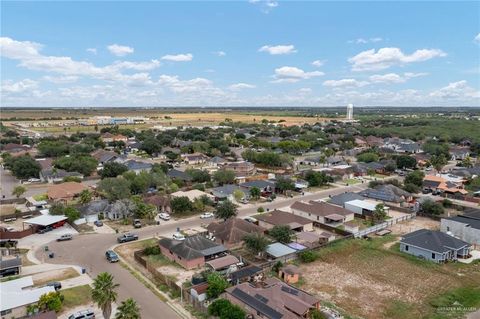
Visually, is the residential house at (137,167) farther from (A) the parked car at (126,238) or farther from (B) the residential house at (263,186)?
(A) the parked car at (126,238)

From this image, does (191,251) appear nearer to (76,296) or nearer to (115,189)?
(76,296)

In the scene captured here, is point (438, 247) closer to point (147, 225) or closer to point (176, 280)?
point (176, 280)

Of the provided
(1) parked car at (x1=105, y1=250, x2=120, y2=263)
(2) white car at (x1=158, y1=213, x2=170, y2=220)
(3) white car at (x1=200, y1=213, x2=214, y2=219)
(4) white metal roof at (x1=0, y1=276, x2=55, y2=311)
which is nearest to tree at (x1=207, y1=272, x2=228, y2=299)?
(1) parked car at (x1=105, y1=250, x2=120, y2=263)

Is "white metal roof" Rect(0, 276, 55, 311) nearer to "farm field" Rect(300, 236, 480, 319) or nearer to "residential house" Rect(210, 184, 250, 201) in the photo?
"farm field" Rect(300, 236, 480, 319)

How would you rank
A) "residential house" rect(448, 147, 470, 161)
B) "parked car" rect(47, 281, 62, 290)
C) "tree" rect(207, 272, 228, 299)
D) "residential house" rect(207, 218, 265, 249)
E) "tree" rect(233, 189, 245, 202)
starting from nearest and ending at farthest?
"tree" rect(207, 272, 228, 299)
"parked car" rect(47, 281, 62, 290)
"residential house" rect(207, 218, 265, 249)
"tree" rect(233, 189, 245, 202)
"residential house" rect(448, 147, 470, 161)

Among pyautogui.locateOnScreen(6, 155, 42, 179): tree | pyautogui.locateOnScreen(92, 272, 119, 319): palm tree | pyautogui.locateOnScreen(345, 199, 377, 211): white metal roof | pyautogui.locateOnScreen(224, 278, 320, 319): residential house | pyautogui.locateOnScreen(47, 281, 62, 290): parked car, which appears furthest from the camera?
pyautogui.locateOnScreen(6, 155, 42, 179): tree

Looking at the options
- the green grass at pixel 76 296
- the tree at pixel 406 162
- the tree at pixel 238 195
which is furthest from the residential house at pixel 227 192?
the tree at pixel 406 162

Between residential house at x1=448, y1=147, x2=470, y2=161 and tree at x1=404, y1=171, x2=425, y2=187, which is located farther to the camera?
residential house at x1=448, y1=147, x2=470, y2=161
